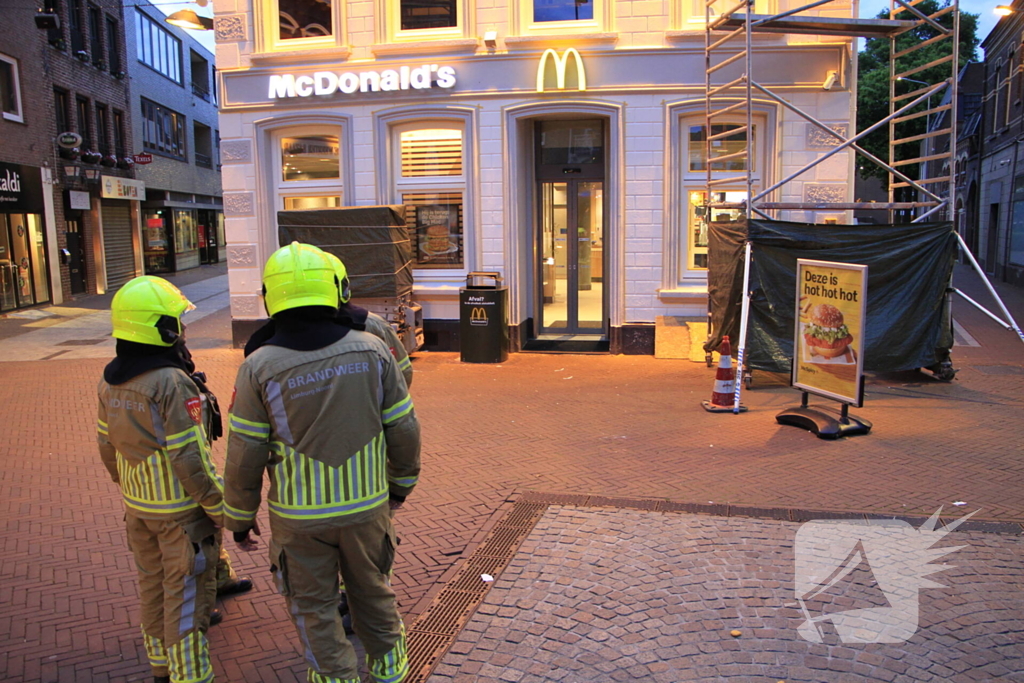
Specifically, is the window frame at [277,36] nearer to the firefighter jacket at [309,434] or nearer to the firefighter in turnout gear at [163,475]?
the firefighter in turnout gear at [163,475]

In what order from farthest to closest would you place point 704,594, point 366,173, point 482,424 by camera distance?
point 366,173
point 482,424
point 704,594

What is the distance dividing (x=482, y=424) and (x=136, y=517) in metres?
5.05

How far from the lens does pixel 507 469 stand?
22.9 ft

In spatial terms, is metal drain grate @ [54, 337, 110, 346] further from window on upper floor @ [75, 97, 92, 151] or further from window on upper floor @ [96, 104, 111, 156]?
window on upper floor @ [96, 104, 111, 156]

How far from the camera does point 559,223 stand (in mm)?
13625

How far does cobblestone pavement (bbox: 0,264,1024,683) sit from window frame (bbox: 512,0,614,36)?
507 cm

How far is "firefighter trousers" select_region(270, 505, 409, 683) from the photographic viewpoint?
3.21 metres

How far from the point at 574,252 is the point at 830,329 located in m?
6.15

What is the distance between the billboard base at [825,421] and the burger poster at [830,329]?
0.68ft

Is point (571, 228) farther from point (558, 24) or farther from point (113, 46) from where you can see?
point (113, 46)

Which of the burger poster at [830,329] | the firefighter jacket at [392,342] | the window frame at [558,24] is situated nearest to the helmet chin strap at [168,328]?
the firefighter jacket at [392,342]

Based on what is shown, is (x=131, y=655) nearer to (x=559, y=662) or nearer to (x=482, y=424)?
(x=559, y=662)

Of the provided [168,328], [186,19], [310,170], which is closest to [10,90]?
[186,19]

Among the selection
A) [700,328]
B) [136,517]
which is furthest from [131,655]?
[700,328]
